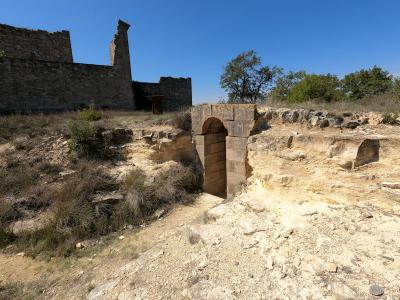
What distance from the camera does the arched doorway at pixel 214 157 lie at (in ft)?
26.6

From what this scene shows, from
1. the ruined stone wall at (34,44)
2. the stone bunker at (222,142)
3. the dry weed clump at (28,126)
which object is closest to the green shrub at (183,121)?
the stone bunker at (222,142)

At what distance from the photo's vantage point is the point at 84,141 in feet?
24.6

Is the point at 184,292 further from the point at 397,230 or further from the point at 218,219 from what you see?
the point at 397,230

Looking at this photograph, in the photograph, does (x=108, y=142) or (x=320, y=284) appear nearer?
(x=320, y=284)

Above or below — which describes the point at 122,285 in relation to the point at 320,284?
below

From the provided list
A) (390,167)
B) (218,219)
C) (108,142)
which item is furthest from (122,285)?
(108,142)

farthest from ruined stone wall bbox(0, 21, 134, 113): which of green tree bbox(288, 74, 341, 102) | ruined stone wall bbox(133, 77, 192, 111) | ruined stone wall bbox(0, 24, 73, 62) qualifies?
green tree bbox(288, 74, 341, 102)

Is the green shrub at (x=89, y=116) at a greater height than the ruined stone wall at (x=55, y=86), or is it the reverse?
the ruined stone wall at (x=55, y=86)

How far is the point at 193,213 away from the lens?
21.3 ft

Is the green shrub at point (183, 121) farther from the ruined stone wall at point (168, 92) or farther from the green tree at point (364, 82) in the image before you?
the green tree at point (364, 82)

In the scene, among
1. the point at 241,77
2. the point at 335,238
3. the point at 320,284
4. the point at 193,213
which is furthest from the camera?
the point at 241,77

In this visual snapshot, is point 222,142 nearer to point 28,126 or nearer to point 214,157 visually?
point 214,157

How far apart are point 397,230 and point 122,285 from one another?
12.7ft

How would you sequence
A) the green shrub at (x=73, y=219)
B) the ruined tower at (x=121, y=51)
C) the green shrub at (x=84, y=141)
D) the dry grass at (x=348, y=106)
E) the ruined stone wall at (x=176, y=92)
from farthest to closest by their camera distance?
the ruined stone wall at (x=176, y=92), the ruined tower at (x=121, y=51), the green shrub at (x=84, y=141), the dry grass at (x=348, y=106), the green shrub at (x=73, y=219)
